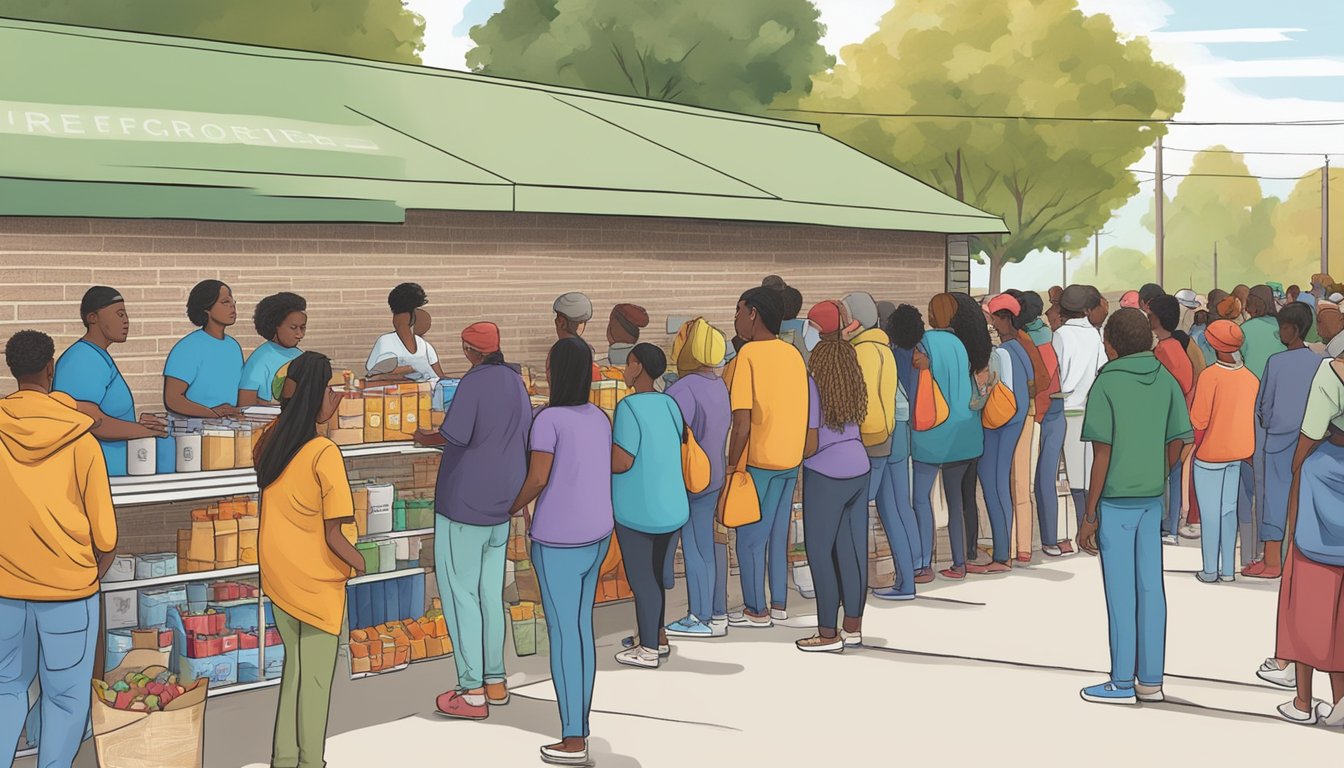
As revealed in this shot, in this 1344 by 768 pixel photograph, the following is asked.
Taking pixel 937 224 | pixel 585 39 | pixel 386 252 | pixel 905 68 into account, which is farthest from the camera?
pixel 905 68

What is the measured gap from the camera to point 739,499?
899cm

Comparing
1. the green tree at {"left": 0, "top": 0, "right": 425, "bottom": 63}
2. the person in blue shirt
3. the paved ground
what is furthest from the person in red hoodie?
the green tree at {"left": 0, "top": 0, "right": 425, "bottom": 63}

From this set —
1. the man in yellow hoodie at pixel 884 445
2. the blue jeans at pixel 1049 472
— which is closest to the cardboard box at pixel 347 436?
the man in yellow hoodie at pixel 884 445

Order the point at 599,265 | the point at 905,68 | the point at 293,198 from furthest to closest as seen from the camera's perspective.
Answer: the point at 905,68
the point at 599,265
the point at 293,198

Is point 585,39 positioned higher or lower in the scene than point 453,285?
higher

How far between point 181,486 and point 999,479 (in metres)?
6.30

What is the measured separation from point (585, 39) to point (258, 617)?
38203mm

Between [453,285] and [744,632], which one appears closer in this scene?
[744,632]

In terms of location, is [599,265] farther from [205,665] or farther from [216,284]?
[205,665]

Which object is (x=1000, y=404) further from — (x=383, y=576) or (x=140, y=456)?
(x=140, y=456)

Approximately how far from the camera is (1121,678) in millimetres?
7945

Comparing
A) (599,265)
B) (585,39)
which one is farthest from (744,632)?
(585,39)

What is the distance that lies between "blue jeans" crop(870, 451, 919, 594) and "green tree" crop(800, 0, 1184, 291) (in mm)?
40621

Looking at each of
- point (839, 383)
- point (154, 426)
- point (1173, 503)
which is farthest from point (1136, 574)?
point (1173, 503)
